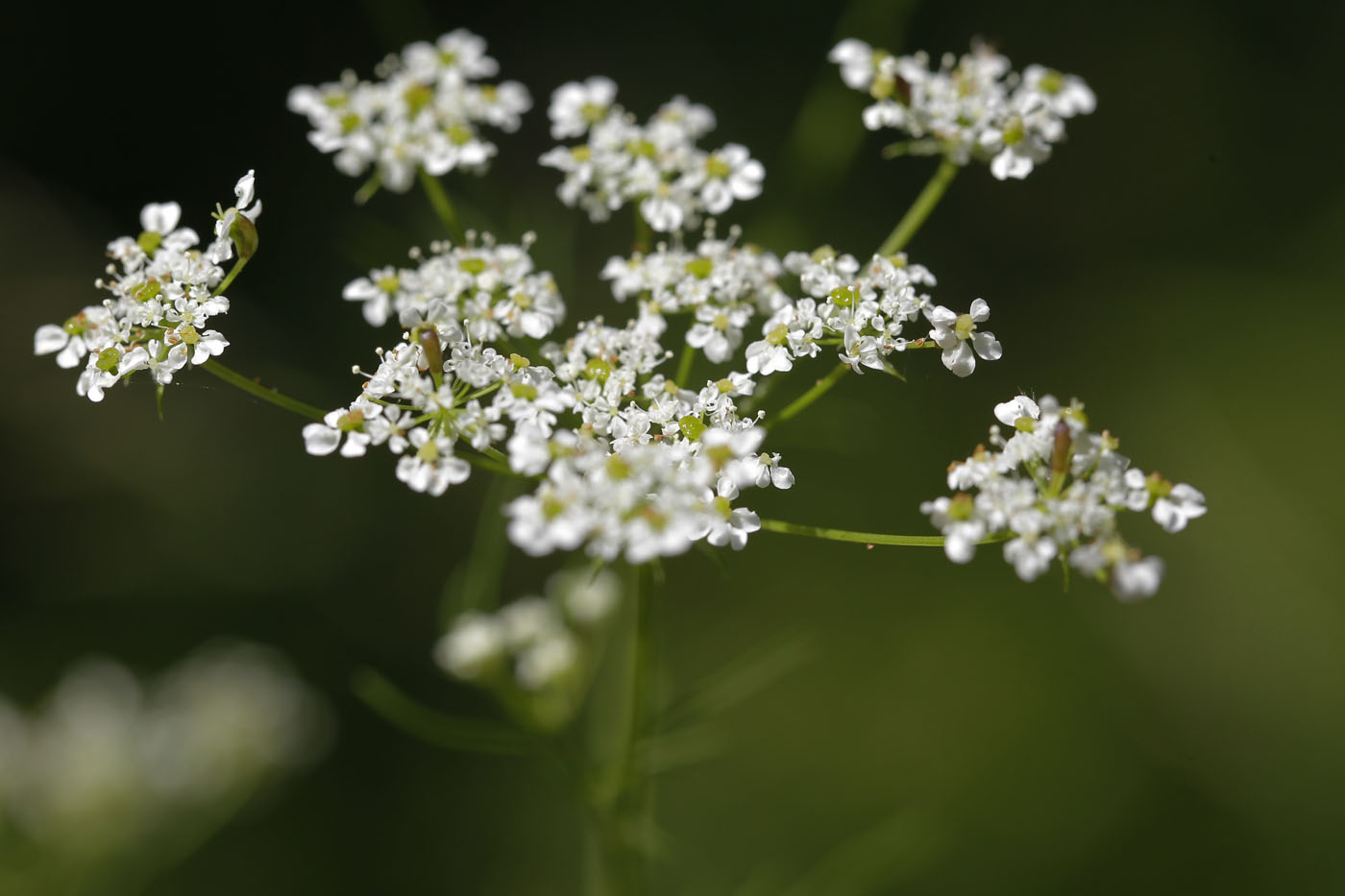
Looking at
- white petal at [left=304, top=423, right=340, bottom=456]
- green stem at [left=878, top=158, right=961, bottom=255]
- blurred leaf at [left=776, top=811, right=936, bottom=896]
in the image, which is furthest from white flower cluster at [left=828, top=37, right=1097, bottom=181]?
blurred leaf at [left=776, top=811, right=936, bottom=896]

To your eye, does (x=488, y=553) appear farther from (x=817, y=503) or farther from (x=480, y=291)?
(x=817, y=503)

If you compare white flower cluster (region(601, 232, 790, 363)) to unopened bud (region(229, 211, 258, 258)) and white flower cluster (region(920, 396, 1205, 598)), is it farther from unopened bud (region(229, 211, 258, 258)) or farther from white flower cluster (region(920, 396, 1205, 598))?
unopened bud (region(229, 211, 258, 258))

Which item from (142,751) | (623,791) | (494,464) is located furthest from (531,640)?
(142,751)

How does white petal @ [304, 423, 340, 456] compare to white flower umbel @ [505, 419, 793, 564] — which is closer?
white flower umbel @ [505, 419, 793, 564]

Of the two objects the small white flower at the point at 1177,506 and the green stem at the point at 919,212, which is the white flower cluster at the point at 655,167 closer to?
the green stem at the point at 919,212

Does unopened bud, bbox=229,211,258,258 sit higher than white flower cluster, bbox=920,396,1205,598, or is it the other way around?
unopened bud, bbox=229,211,258,258

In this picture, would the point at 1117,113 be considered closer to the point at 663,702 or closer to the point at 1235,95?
the point at 1235,95
